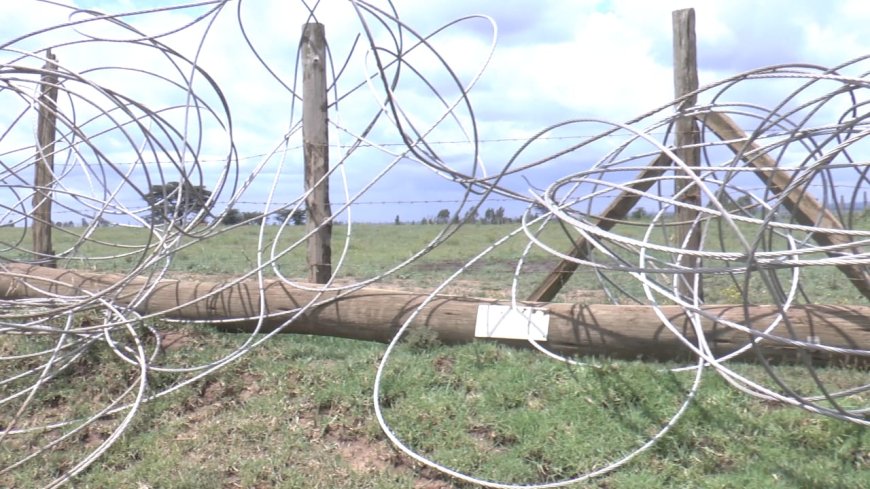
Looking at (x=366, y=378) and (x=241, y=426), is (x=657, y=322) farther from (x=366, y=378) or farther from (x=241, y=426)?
(x=241, y=426)

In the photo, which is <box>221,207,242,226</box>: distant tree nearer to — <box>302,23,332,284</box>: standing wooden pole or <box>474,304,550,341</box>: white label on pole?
<box>302,23,332,284</box>: standing wooden pole

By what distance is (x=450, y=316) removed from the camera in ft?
15.6

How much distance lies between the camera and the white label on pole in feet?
15.0

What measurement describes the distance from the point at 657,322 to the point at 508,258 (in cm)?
602

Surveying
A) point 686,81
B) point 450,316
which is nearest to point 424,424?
point 450,316

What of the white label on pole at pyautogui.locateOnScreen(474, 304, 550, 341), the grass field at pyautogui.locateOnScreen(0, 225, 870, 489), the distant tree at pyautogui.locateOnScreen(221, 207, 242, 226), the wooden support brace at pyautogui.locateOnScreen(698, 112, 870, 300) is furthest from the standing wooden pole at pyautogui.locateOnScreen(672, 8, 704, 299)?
the distant tree at pyautogui.locateOnScreen(221, 207, 242, 226)

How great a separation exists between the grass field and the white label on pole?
0.10m

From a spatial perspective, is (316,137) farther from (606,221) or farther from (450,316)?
(606,221)


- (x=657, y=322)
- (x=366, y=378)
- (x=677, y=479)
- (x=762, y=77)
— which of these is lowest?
(x=677, y=479)

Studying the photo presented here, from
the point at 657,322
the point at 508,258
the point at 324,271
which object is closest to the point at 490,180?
the point at 657,322

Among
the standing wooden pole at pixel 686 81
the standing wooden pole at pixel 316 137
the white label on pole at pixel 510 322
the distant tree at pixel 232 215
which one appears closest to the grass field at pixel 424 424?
the white label on pole at pixel 510 322

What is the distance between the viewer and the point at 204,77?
178 inches

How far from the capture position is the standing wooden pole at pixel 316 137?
5.42 meters

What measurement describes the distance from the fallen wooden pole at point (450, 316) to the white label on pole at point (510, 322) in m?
0.04
